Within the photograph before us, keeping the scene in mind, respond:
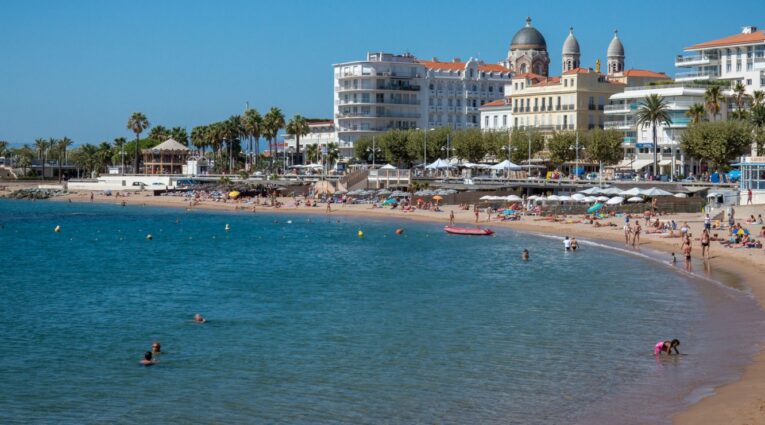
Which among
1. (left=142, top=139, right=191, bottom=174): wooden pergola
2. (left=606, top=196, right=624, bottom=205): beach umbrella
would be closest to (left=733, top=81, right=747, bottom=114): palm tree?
(left=606, top=196, right=624, bottom=205): beach umbrella

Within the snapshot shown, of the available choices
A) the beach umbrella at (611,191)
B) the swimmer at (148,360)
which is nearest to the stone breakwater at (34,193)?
the beach umbrella at (611,191)

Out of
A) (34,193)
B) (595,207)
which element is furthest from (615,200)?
(34,193)

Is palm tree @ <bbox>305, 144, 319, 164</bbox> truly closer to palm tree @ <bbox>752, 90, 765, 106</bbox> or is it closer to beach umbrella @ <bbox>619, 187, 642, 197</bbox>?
palm tree @ <bbox>752, 90, 765, 106</bbox>

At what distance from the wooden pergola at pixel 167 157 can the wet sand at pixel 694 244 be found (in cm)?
1618

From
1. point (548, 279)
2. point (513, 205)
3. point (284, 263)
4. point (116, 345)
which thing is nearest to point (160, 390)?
point (116, 345)

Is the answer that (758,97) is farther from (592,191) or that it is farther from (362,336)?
(362,336)

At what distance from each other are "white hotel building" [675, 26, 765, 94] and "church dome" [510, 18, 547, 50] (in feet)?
121

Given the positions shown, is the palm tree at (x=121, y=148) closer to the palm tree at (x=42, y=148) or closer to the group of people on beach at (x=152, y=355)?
the palm tree at (x=42, y=148)

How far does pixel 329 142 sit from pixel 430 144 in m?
26.8

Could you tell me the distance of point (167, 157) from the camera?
483 feet

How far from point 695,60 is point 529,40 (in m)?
40.3

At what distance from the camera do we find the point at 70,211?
349 feet

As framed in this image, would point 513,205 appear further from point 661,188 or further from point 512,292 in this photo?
point 512,292

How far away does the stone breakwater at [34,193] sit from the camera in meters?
132
